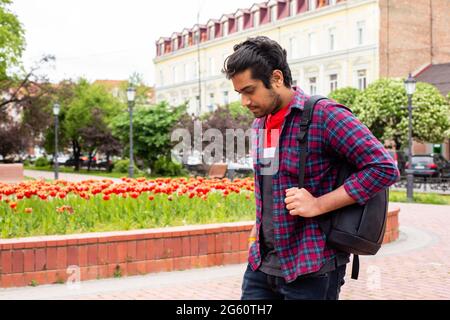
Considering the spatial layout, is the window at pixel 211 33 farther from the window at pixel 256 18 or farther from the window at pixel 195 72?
the window at pixel 256 18

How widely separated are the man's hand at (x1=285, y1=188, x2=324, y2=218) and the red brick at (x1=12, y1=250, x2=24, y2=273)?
5070 mm

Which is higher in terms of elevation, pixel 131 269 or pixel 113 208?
pixel 113 208

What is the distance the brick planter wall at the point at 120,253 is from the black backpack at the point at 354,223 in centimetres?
507

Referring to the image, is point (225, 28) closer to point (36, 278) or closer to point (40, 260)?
point (40, 260)

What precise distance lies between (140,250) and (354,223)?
5.39 metres

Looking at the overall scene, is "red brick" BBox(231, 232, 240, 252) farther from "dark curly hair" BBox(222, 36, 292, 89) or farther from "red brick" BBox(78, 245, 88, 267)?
"dark curly hair" BBox(222, 36, 292, 89)

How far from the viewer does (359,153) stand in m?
2.57

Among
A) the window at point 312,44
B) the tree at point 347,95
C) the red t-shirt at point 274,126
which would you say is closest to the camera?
the red t-shirt at point 274,126

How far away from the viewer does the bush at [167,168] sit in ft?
119

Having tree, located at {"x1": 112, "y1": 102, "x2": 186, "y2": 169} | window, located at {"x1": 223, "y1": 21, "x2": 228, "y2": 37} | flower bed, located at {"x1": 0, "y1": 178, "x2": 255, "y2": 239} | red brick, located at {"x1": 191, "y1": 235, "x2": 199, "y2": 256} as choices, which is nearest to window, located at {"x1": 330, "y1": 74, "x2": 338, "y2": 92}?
window, located at {"x1": 223, "y1": 21, "x2": 228, "y2": 37}

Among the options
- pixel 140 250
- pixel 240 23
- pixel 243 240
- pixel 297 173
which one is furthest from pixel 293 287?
pixel 240 23

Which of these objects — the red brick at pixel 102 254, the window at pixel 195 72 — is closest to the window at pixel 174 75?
the window at pixel 195 72

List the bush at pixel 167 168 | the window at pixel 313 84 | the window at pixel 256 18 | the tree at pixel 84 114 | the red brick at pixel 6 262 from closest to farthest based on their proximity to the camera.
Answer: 1. the red brick at pixel 6 262
2. the bush at pixel 167 168
3. the tree at pixel 84 114
4. the window at pixel 313 84
5. the window at pixel 256 18

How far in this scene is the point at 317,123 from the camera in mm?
2650
